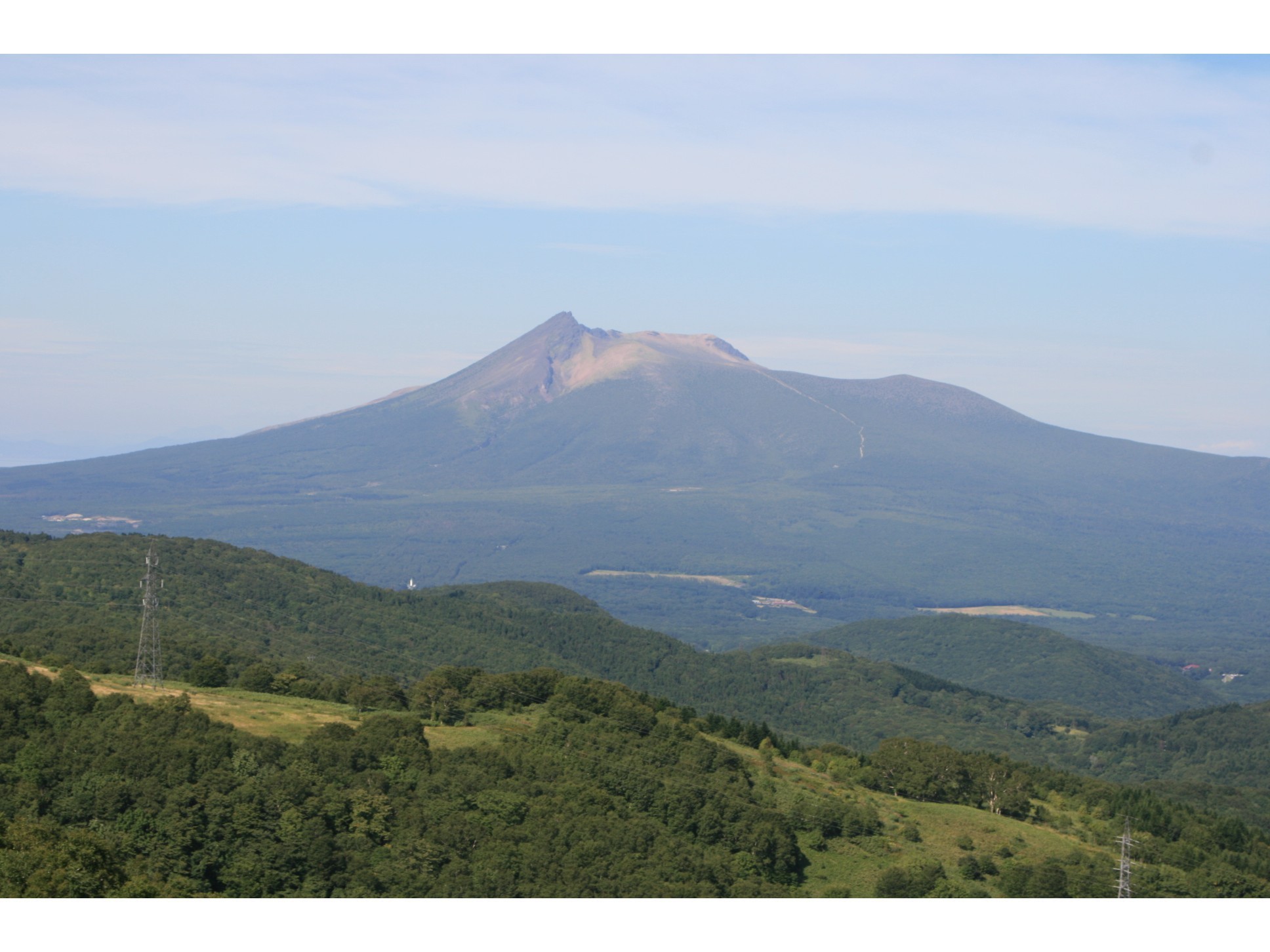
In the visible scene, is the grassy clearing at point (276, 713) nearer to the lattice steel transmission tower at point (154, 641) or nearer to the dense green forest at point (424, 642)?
the lattice steel transmission tower at point (154, 641)

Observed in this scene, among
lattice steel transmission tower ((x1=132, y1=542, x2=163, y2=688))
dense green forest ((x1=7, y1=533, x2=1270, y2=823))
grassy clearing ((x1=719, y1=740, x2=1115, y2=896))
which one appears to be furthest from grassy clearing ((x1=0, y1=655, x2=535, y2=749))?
grassy clearing ((x1=719, y1=740, x2=1115, y2=896))

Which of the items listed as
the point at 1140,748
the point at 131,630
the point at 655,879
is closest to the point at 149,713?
the point at 655,879

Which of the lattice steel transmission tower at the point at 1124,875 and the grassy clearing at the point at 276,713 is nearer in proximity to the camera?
the lattice steel transmission tower at the point at 1124,875

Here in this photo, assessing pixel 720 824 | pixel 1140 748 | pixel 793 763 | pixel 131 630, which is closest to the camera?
pixel 720 824

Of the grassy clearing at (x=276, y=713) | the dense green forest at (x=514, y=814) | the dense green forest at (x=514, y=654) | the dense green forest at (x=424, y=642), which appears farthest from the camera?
the dense green forest at (x=514, y=654)

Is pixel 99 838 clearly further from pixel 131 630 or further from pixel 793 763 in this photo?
pixel 131 630

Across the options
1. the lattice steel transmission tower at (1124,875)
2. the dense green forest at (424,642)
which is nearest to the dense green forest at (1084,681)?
the dense green forest at (424,642)

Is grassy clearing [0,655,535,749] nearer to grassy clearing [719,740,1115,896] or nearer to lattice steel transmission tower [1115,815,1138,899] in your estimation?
grassy clearing [719,740,1115,896]

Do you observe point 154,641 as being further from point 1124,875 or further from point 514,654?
point 514,654
